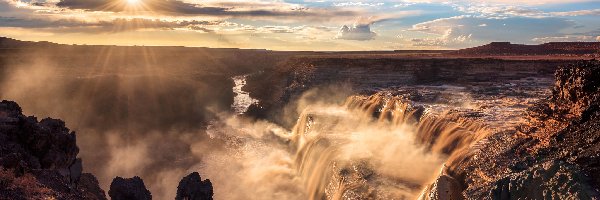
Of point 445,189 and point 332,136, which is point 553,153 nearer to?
point 445,189

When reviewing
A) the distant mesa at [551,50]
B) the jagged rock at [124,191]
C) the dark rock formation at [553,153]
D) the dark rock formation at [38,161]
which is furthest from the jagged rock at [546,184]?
the distant mesa at [551,50]

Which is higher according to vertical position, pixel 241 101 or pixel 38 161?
pixel 38 161

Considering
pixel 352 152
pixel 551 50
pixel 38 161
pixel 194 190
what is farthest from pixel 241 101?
pixel 194 190

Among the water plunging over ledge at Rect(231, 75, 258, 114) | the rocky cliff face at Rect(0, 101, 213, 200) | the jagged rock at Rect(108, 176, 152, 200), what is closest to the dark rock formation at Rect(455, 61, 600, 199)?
the rocky cliff face at Rect(0, 101, 213, 200)

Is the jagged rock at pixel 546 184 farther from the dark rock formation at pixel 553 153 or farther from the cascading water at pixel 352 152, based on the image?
the cascading water at pixel 352 152

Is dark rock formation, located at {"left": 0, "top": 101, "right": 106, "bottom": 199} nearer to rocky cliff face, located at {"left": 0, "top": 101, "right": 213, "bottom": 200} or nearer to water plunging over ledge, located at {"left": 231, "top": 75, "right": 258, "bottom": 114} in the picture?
rocky cliff face, located at {"left": 0, "top": 101, "right": 213, "bottom": 200}

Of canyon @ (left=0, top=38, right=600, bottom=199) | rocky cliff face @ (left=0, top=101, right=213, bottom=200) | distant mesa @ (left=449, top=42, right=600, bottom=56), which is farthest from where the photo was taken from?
distant mesa @ (left=449, top=42, right=600, bottom=56)
